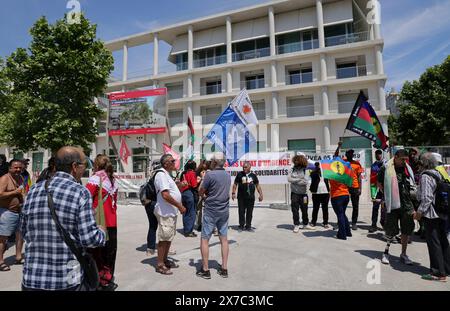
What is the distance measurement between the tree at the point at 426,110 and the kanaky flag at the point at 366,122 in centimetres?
1898

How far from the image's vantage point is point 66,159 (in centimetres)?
212

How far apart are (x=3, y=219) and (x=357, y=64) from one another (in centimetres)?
2873

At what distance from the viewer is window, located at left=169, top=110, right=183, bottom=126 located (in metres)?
30.4

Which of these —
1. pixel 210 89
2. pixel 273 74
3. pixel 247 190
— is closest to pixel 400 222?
pixel 247 190

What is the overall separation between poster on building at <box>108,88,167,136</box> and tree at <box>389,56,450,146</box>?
805 inches

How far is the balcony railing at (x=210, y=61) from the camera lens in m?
29.2

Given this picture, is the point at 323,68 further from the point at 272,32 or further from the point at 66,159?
the point at 66,159

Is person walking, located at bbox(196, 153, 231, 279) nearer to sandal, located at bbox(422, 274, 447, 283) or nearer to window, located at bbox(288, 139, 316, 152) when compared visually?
sandal, located at bbox(422, 274, 447, 283)

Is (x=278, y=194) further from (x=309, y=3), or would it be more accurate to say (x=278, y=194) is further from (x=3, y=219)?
(x=309, y=3)

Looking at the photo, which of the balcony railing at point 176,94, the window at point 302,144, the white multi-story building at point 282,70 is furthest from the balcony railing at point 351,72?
the balcony railing at point 176,94

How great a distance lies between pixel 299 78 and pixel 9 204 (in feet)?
84.1

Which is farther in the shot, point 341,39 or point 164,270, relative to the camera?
point 341,39
